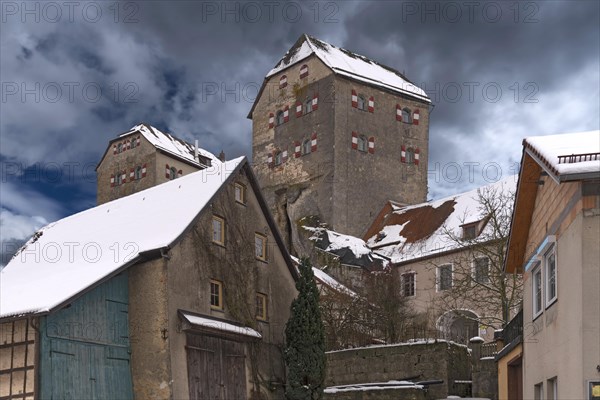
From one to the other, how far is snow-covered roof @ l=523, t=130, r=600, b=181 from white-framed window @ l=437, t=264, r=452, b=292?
29301 millimetres

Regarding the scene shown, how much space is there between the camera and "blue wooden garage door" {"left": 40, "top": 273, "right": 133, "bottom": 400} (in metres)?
20.6

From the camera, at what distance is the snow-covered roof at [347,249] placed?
45.8 meters

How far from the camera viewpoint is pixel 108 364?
22047 millimetres

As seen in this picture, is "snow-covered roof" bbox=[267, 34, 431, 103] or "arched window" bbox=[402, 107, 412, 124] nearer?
"snow-covered roof" bbox=[267, 34, 431, 103]

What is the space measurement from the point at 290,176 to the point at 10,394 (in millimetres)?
39893

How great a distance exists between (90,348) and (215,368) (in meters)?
3.96

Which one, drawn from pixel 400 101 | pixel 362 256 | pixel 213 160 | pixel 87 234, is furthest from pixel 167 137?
pixel 87 234

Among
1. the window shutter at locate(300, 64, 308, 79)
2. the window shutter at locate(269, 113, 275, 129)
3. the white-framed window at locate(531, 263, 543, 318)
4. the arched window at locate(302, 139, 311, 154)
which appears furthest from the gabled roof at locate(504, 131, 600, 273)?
the window shutter at locate(269, 113, 275, 129)

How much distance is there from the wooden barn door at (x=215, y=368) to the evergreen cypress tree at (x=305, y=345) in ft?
5.11

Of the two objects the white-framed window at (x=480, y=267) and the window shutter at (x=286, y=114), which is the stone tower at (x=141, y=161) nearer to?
the window shutter at (x=286, y=114)

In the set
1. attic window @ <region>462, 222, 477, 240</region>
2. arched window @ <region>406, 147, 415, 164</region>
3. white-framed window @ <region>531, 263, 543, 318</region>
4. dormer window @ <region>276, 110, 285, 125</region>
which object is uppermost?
dormer window @ <region>276, 110, 285, 125</region>

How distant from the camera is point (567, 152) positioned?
1290cm

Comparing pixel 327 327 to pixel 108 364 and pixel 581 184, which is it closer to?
pixel 108 364

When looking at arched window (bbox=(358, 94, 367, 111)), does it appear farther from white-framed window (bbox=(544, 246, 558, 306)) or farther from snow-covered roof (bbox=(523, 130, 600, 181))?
snow-covered roof (bbox=(523, 130, 600, 181))
